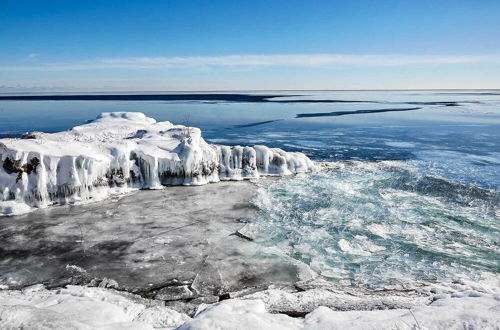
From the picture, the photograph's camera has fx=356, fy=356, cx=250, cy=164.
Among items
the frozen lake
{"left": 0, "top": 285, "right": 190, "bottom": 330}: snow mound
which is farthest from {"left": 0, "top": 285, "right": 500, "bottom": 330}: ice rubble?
the frozen lake

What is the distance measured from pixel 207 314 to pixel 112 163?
357 inches

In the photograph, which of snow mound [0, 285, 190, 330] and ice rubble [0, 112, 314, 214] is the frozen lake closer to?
snow mound [0, 285, 190, 330]

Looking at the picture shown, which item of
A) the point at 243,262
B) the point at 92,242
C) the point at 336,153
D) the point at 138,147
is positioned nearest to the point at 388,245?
the point at 243,262

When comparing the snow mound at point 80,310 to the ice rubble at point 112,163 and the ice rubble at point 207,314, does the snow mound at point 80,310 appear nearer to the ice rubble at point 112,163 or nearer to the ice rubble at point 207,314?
the ice rubble at point 207,314

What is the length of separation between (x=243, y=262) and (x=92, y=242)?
3.82 m

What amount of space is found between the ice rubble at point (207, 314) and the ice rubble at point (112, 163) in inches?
213

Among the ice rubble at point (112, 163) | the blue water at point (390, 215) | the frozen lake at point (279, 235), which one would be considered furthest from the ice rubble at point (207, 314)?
the ice rubble at point (112, 163)

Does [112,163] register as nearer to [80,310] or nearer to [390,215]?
[80,310]

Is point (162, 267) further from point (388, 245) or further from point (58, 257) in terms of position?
point (388, 245)

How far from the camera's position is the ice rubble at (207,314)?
183 inches

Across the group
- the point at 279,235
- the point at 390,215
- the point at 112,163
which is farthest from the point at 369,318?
the point at 112,163

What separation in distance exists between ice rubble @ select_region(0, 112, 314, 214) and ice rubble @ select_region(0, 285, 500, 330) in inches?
213

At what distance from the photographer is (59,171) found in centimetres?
1156

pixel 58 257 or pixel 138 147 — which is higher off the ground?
pixel 138 147
